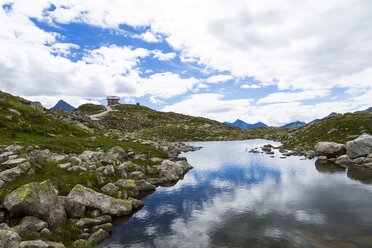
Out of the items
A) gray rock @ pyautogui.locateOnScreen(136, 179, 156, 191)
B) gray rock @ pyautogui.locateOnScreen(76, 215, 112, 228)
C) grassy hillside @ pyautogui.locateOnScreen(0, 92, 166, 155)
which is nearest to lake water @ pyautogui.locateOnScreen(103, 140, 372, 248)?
gray rock @ pyautogui.locateOnScreen(136, 179, 156, 191)

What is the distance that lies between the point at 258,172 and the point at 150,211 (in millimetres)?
26933

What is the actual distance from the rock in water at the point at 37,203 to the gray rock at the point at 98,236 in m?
3.15

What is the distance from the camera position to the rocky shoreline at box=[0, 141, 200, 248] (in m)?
14.6

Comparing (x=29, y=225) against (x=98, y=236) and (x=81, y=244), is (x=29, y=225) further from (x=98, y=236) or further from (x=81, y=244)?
(x=98, y=236)

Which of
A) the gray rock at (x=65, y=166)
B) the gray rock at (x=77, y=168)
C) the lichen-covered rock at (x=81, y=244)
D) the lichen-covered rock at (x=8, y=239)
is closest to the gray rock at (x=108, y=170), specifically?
the gray rock at (x=77, y=168)

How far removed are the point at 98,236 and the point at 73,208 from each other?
3991mm

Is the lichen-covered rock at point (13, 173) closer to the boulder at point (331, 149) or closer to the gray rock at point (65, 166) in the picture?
the gray rock at point (65, 166)

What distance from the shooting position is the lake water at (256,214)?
16594 mm

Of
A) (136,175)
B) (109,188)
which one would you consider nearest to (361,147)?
(136,175)

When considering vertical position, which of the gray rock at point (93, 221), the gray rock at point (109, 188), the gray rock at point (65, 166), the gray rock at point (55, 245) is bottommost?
the gray rock at point (93, 221)

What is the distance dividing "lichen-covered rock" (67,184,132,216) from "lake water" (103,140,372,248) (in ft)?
5.56

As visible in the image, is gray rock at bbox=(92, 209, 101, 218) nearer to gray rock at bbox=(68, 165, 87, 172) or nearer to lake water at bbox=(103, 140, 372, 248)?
lake water at bbox=(103, 140, 372, 248)

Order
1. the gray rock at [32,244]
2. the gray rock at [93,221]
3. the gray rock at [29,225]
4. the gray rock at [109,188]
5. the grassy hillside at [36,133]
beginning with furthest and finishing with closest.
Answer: the grassy hillside at [36,133], the gray rock at [109,188], the gray rock at [93,221], the gray rock at [29,225], the gray rock at [32,244]

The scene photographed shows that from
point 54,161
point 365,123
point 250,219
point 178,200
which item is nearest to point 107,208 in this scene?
point 178,200
